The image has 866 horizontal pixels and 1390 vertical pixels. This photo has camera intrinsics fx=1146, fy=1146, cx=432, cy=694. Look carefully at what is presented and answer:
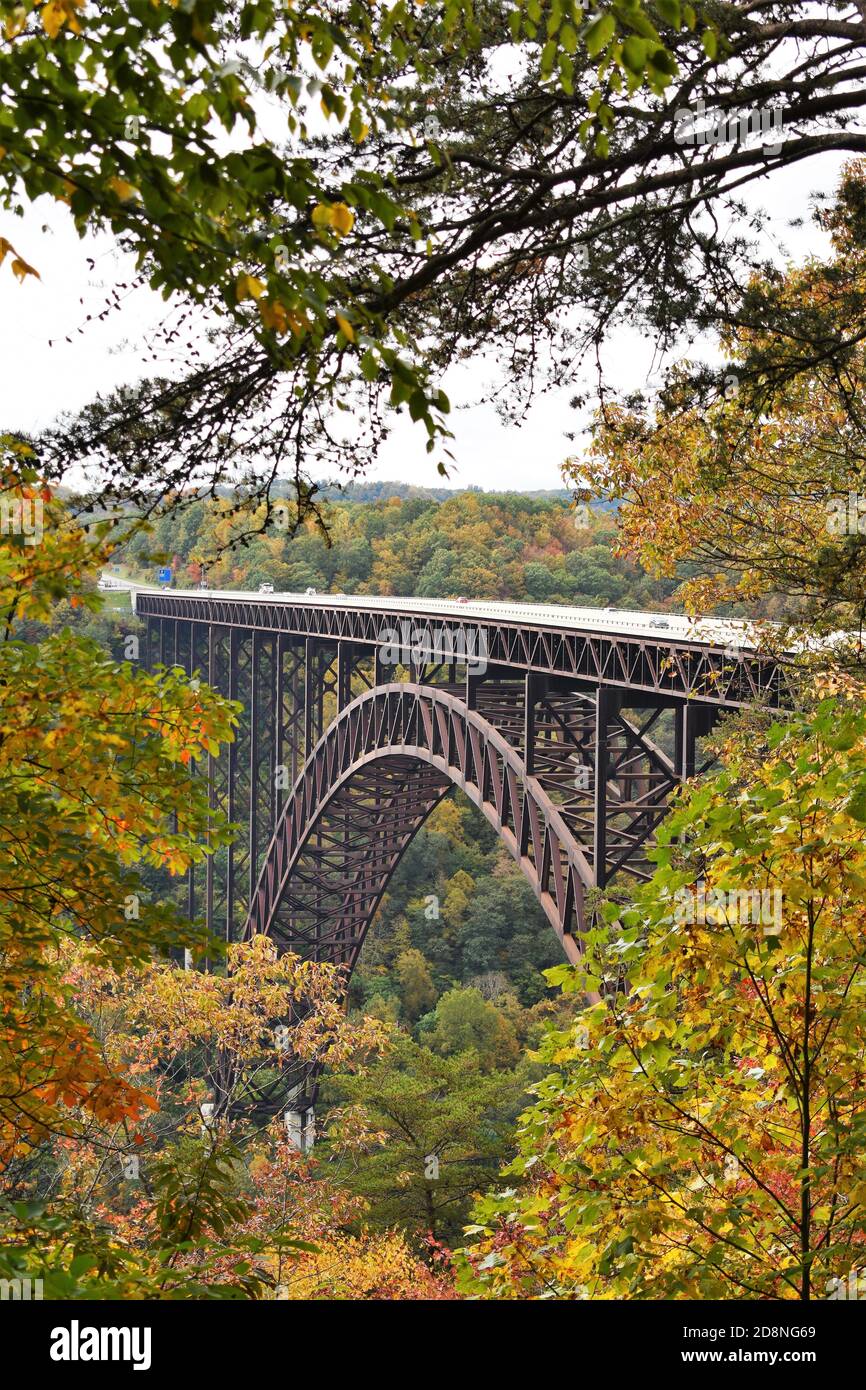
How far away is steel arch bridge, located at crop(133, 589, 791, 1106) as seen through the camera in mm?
14367

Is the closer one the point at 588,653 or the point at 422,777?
the point at 588,653

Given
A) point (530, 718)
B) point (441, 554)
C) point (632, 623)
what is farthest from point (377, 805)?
point (441, 554)

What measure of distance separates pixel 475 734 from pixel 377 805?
39.1ft

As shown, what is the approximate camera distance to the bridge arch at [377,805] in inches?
737

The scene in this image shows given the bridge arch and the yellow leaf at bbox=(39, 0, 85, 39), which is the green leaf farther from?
the bridge arch

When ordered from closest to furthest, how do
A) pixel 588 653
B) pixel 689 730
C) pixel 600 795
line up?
pixel 689 730
pixel 600 795
pixel 588 653

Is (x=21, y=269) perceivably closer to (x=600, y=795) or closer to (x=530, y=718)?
(x=600, y=795)

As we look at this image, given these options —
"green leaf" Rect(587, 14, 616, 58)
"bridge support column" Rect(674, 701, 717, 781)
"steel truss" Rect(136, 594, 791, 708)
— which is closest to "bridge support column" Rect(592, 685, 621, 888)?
"steel truss" Rect(136, 594, 791, 708)

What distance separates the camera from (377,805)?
3256 cm

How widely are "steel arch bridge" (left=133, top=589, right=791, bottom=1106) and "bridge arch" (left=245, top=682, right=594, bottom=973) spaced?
56mm

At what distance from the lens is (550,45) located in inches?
125

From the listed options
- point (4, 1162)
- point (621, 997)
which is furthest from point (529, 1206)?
point (4, 1162)
